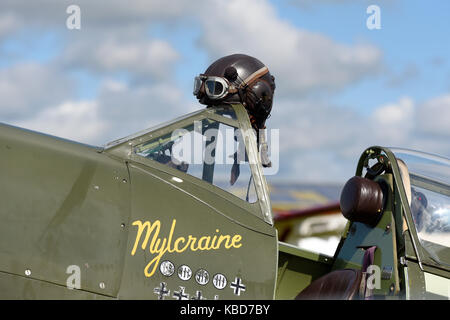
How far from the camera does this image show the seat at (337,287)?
470cm

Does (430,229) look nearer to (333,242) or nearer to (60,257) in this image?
(60,257)

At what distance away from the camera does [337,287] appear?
486 centimetres

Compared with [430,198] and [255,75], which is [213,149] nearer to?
[255,75]

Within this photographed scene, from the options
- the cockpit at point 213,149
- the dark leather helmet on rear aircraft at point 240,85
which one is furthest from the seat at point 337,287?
the dark leather helmet on rear aircraft at point 240,85

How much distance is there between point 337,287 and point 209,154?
1283 mm

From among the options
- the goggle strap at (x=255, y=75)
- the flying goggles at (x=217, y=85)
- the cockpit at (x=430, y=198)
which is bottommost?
the cockpit at (x=430, y=198)

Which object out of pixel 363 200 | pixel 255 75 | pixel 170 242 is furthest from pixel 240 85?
pixel 170 242

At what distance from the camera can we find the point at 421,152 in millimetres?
5391

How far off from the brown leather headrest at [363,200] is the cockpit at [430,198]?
24cm

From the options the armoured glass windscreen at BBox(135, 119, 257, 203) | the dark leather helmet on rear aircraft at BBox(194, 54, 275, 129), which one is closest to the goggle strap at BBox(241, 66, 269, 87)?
the dark leather helmet on rear aircraft at BBox(194, 54, 275, 129)

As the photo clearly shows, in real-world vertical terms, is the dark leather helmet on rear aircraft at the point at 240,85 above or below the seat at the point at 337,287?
above

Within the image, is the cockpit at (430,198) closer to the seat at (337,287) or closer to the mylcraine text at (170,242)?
the seat at (337,287)

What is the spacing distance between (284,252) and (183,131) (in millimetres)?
Result: 1776
